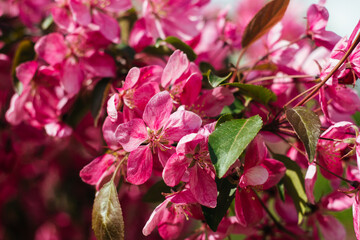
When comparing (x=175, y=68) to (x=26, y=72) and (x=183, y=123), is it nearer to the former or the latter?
(x=183, y=123)

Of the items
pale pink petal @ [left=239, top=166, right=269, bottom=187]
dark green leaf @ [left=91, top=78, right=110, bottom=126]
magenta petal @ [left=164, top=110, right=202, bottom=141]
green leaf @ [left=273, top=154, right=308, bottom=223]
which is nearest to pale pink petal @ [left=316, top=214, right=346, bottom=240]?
green leaf @ [left=273, top=154, right=308, bottom=223]

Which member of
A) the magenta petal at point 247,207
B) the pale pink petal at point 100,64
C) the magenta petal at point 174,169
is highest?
the magenta petal at point 174,169

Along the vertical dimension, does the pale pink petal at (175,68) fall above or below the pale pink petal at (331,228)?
above

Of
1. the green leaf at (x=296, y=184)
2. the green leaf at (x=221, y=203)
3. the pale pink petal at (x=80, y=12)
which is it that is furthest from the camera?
the pale pink petal at (x=80, y=12)

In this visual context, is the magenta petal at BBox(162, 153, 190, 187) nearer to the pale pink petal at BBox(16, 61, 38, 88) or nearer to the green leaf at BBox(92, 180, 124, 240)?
the green leaf at BBox(92, 180, 124, 240)

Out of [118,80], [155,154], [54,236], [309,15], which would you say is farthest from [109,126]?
[54,236]

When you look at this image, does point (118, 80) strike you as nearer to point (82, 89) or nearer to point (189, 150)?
point (82, 89)

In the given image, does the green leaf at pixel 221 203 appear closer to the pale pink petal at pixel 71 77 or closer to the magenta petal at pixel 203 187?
the magenta petal at pixel 203 187

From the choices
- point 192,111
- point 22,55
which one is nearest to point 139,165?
point 192,111

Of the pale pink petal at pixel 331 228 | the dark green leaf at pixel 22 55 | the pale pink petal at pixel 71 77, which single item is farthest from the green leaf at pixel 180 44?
the pale pink petal at pixel 331 228
